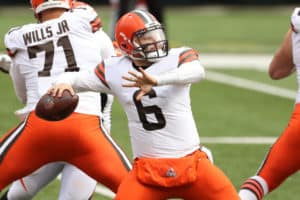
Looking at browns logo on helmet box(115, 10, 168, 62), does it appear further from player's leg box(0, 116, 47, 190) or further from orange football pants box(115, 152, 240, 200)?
player's leg box(0, 116, 47, 190)

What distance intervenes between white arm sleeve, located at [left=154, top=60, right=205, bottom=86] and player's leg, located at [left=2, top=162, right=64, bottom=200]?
156 centimetres

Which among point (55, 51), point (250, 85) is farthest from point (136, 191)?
point (250, 85)

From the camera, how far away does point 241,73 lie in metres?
16.4

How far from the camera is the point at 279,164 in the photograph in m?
7.22

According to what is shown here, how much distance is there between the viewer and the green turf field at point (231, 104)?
10148 mm

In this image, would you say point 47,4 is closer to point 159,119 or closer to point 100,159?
point 100,159

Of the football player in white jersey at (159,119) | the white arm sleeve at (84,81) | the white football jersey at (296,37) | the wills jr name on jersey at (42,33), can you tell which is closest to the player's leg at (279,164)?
the white football jersey at (296,37)

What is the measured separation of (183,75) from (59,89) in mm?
799

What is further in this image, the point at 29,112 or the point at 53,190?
the point at 53,190

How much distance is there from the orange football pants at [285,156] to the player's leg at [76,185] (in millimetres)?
1165

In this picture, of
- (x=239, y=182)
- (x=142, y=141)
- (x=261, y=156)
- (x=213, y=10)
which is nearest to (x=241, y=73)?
(x=261, y=156)

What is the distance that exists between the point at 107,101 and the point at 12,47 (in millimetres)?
900

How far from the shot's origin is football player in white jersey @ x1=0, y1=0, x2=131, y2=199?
23.2ft

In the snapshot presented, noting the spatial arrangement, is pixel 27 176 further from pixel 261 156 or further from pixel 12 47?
pixel 261 156
